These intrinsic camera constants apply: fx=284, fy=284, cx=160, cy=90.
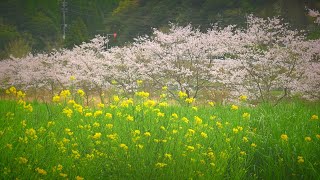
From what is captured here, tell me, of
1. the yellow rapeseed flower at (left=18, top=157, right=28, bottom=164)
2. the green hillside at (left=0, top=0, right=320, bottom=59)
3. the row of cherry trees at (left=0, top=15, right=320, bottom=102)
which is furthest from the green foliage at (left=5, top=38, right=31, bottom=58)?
the yellow rapeseed flower at (left=18, top=157, right=28, bottom=164)

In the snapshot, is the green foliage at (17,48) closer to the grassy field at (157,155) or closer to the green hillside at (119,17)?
the green hillside at (119,17)

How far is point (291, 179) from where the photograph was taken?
3.24 m

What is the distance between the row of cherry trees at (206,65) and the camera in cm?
1163

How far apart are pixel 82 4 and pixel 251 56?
13.0 meters

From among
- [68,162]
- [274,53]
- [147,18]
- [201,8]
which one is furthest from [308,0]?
[68,162]

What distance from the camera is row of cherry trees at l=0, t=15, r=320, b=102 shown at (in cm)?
1163

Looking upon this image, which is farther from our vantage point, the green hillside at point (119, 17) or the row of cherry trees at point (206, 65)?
the green hillside at point (119, 17)

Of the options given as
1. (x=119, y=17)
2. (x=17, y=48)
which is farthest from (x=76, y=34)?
(x=17, y=48)

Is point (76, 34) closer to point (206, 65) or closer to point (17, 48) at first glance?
point (17, 48)

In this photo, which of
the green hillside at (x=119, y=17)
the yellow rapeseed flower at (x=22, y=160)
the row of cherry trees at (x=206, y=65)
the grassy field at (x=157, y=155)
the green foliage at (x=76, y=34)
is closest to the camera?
the yellow rapeseed flower at (x=22, y=160)

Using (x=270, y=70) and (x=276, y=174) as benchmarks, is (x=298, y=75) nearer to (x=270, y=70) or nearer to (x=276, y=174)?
(x=270, y=70)

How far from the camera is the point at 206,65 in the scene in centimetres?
1338

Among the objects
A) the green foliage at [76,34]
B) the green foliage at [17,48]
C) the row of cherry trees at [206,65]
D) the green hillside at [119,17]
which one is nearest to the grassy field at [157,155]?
the row of cherry trees at [206,65]

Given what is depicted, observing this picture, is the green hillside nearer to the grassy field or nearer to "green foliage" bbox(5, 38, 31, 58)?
"green foliage" bbox(5, 38, 31, 58)
